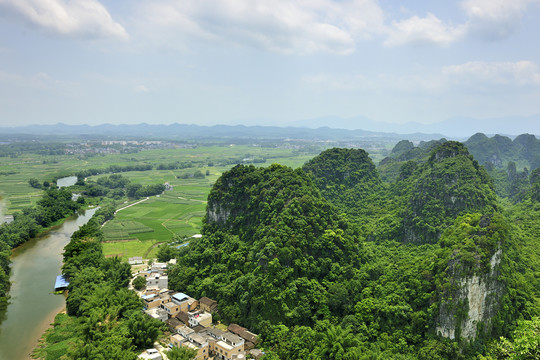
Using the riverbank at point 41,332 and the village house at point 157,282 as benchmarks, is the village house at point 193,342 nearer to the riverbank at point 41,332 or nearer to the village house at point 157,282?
the village house at point 157,282

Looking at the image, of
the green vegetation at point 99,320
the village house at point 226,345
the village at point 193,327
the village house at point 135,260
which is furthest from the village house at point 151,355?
the village house at point 135,260

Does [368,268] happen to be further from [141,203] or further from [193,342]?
[141,203]

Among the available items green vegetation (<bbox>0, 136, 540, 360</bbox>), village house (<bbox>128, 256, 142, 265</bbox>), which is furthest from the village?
village house (<bbox>128, 256, 142, 265</bbox>)

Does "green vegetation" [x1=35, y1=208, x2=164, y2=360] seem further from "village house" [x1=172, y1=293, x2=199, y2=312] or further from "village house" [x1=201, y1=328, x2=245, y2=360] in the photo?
"village house" [x1=201, y1=328, x2=245, y2=360]

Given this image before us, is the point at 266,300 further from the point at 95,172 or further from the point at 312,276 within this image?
the point at 95,172

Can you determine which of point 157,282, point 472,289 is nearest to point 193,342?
point 157,282
